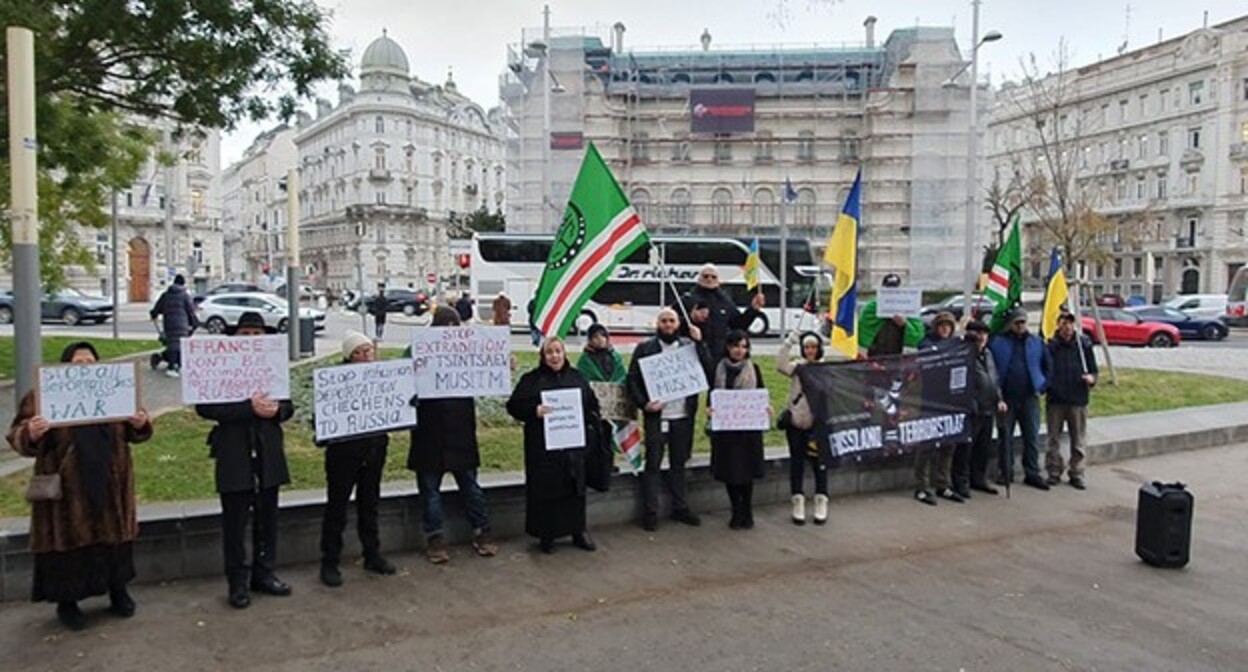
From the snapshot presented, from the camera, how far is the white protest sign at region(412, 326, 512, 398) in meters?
6.55

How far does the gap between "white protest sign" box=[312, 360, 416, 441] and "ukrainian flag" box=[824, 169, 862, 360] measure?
16.2 ft

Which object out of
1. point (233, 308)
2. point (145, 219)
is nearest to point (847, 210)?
point (233, 308)

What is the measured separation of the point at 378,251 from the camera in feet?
332

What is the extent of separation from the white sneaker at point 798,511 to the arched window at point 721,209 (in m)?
49.6

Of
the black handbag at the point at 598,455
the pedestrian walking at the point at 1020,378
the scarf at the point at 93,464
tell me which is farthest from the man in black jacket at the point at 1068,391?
the scarf at the point at 93,464

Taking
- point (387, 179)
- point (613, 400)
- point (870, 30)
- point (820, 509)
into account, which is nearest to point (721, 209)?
point (870, 30)

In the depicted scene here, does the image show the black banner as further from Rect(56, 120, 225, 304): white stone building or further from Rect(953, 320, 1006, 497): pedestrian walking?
Rect(56, 120, 225, 304): white stone building

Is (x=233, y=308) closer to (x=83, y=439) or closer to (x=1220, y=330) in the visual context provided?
(x=83, y=439)

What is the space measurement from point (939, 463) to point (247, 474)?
21.2 ft

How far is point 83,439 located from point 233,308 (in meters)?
30.0

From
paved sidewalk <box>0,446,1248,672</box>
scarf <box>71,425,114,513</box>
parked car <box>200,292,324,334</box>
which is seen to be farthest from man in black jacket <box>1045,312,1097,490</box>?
parked car <box>200,292,324,334</box>

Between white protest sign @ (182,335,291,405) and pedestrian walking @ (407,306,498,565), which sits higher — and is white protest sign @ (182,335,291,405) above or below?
above

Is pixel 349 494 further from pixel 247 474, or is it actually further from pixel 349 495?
pixel 247 474

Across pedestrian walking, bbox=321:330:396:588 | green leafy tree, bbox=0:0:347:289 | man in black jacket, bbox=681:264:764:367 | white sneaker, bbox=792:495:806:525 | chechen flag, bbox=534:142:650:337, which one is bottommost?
white sneaker, bbox=792:495:806:525
